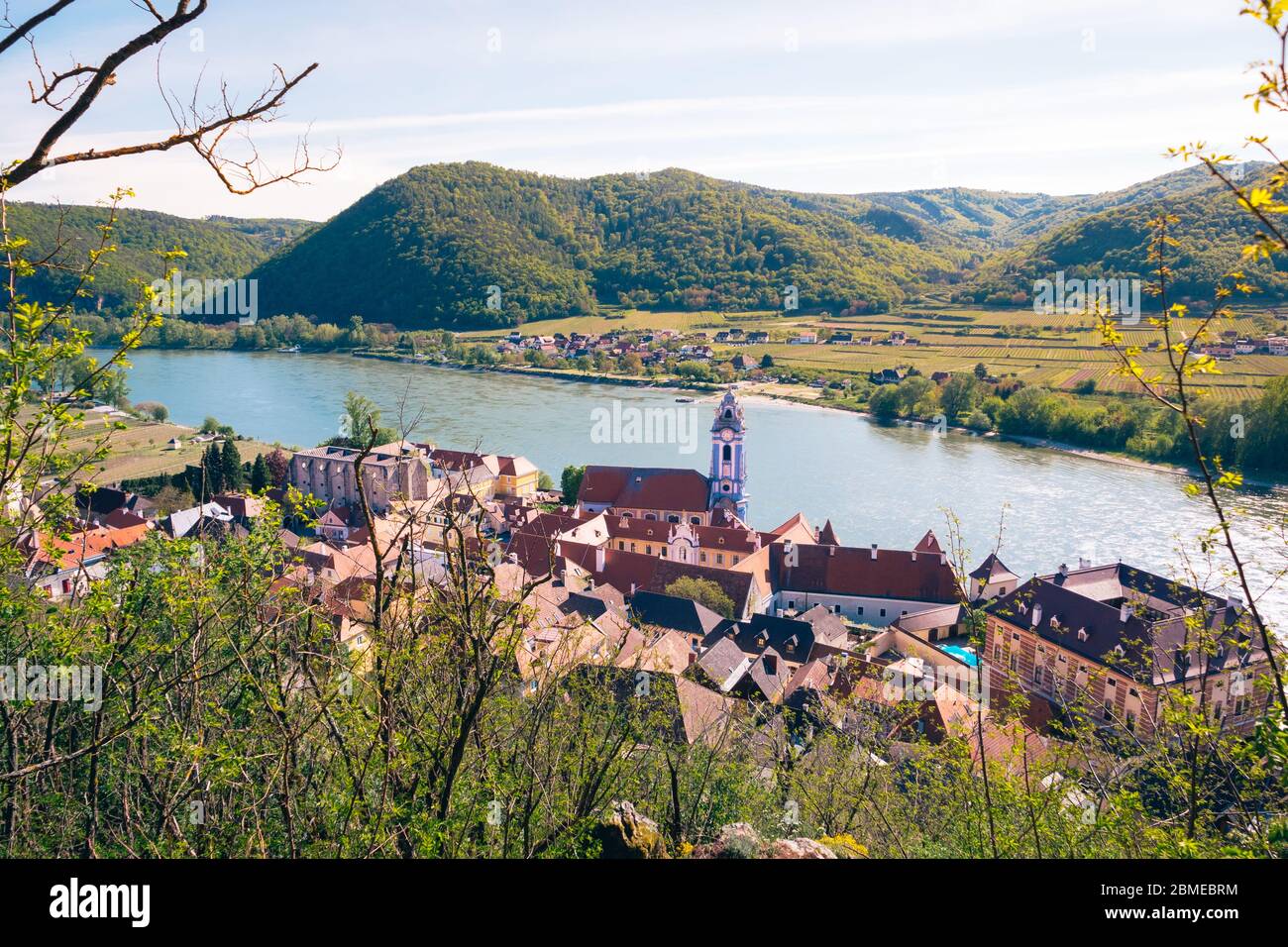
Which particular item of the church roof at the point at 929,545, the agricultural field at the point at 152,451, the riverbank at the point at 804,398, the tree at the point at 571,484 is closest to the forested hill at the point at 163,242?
the agricultural field at the point at 152,451

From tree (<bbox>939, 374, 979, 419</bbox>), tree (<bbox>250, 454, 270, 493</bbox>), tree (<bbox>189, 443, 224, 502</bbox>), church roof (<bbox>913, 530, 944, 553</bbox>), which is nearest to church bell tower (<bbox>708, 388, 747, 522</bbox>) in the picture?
church roof (<bbox>913, 530, 944, 553</bbox>)

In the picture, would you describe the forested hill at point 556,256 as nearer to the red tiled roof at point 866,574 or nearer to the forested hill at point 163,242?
the forested hill at point 163,242

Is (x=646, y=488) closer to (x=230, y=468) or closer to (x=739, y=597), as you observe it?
(x=739, y=597)

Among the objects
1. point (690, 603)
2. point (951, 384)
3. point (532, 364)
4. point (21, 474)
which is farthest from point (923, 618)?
point (532, 364)

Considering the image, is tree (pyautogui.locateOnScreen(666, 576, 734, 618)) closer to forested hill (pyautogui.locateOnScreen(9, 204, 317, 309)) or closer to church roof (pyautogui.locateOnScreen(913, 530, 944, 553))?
church roof (pyautogui.locateOnScreen(913, 530, 944, 553))

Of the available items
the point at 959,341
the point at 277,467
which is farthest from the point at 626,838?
the point at 959,341
